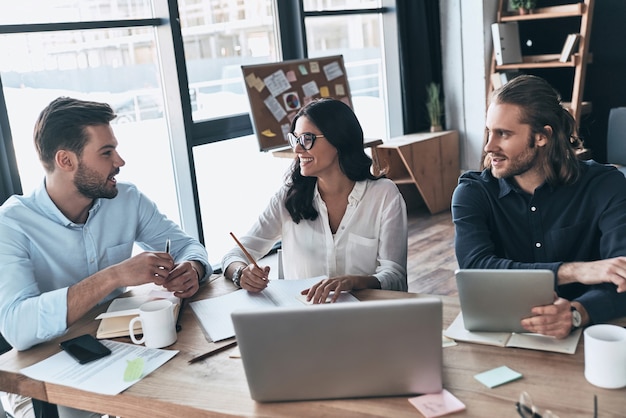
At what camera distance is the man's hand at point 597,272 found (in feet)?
5.15

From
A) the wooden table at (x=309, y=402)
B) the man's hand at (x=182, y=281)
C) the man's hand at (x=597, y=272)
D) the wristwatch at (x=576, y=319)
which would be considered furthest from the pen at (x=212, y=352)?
the man's hand at (x=597, y=272)

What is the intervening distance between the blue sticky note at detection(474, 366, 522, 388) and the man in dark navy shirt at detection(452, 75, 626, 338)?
0.54 m

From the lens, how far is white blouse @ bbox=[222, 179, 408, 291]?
6.87 feet

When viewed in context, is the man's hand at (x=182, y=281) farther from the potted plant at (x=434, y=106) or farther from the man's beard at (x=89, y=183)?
the potted plant at (x=434, y=106)

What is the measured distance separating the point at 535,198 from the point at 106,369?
1.28m

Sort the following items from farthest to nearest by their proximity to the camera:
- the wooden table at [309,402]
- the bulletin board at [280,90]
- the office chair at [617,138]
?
the office chair at [617,138]
the bulletin board at [280,90]
the wooden table at [309,402]

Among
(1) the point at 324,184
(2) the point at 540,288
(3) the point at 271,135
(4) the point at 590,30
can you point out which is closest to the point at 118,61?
(3) the point at 271,135

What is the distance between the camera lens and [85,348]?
1.55 metres

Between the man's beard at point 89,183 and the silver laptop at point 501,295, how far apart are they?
1.14m

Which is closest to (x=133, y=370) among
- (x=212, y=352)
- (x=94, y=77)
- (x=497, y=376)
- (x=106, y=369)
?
(x=106, y=369)

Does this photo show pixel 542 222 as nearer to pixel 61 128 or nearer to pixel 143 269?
pixel 143 269

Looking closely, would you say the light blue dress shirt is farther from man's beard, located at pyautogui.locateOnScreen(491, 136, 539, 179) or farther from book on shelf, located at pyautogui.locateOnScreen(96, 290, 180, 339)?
man's beard, located at pyautogui.locateOnScreen(491, 136, 539, 179)

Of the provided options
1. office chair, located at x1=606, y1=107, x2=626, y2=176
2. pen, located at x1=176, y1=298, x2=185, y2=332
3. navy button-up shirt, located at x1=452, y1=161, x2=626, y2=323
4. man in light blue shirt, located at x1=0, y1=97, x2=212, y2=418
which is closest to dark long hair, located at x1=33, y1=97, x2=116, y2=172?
man in light blue shirt, located at x1=0, y1=97, x2=212, y2=418

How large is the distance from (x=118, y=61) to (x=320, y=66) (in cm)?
135
